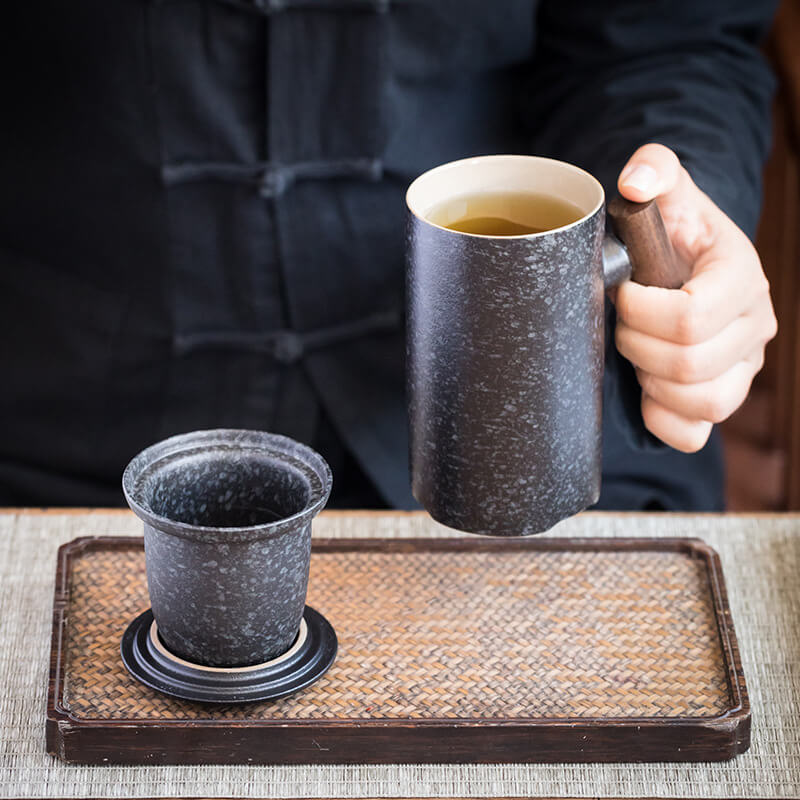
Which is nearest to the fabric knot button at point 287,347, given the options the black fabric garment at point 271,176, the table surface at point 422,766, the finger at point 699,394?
the black fabric garment at point 271,176

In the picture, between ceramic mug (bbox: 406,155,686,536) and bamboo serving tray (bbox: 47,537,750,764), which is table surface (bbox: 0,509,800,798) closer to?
bamboo serving tray (bbox: 47,537,750,764)

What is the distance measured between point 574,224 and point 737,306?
217mm

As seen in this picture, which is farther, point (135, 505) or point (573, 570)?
point (573, 570)

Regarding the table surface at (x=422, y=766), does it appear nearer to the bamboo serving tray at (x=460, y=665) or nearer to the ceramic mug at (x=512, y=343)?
the bamboo serving tray at (x=460, y=665)

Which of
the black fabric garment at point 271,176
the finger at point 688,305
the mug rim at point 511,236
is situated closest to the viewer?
the mug rim at point 511,236

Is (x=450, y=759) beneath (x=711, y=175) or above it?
beneath

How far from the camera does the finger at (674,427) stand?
2.67 feet

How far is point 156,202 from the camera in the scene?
1.07 m

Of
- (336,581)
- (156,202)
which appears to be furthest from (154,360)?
(336,581)

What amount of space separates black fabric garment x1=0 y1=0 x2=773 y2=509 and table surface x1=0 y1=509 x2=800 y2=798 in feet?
0.76

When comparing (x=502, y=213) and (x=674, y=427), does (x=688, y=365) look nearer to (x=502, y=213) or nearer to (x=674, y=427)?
(x=674, y=427)

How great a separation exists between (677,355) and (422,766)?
30 cm

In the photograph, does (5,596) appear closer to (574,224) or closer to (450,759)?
(450,759)

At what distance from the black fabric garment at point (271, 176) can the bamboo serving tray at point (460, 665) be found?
0.27 m
